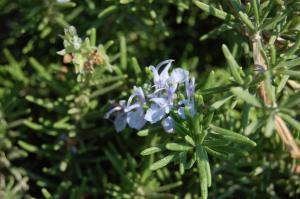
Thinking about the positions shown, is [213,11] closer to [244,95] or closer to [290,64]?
[290,64]

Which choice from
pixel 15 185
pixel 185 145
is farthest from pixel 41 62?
pixel 185 145

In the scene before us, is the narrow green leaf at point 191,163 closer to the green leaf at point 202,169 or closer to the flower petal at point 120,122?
the green leaf at point 202,169

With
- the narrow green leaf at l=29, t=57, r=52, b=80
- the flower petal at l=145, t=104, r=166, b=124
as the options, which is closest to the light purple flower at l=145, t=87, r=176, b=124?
the flower petal at l=145, t=104, r=166, b=124

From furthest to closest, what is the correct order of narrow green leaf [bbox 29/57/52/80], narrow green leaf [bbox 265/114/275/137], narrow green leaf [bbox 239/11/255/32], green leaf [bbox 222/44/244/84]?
1. narrow green leaf [bbox 29/57/52/80]
2. narrow green leaf [bbox 239/11/255/32]
3. green leaf [bbox 222/44/244/84]
4. narrow green leaf [bbox 265/114/275/137]

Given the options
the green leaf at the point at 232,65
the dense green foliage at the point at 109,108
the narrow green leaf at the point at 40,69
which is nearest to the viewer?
the green leaf at the point at 232,65

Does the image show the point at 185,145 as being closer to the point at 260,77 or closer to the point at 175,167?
the point at 260,77

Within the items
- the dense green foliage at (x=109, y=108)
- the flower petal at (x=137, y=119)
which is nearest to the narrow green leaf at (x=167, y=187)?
the dense green foliage at (x=109, y=108)

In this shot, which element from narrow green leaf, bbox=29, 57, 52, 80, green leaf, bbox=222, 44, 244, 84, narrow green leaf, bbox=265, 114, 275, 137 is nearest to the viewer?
narrow green leaf, bbox=265, 114, 275, 137

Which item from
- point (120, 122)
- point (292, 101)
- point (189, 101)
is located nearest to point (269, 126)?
point (292, 101)

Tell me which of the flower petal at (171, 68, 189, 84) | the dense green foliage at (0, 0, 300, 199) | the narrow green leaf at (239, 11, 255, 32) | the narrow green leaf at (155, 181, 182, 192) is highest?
the narrow green leaf at (239, 11, 255, 32)

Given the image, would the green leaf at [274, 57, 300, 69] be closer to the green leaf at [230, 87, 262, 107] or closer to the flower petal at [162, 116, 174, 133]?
the green leaf at [230, 87, 262, 107]
